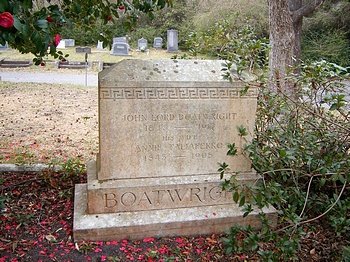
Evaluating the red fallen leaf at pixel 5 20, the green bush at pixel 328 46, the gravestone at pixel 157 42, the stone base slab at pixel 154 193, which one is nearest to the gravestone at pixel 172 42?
the gravestone at pixel 157 42

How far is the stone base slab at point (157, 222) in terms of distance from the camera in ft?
10.5

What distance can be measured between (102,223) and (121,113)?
3.46ft

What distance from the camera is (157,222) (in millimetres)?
3334

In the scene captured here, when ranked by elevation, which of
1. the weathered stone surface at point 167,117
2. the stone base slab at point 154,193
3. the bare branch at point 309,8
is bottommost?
the stone base slab at point 154,193

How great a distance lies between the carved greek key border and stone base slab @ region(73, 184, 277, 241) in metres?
1.16

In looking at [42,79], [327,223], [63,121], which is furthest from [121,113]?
[42,79]

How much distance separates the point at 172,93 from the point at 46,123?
17.4ft

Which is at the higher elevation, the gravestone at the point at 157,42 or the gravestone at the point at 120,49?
the gravestone at the point at 157,42

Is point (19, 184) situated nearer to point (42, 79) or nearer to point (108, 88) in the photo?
point (108, 88)

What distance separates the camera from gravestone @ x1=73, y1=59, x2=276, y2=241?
3182 millimetres

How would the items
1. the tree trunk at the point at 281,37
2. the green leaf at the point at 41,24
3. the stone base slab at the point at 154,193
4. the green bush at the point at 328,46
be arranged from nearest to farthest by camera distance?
the green leaf at the point at 41,24 → the stone base slab at the point at 154,193 → the tree trunk at the point at 281,37 → the green bush at the point at 328,46

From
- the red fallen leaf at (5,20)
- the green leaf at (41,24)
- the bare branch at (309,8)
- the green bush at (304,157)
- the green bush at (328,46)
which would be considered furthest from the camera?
the green bush at (328,46)

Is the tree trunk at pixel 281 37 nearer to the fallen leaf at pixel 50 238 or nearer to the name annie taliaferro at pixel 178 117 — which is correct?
the name annie taliaferro at pixel 178 117

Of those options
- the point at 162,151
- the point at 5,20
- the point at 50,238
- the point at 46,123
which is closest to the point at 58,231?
the point at 50,238
